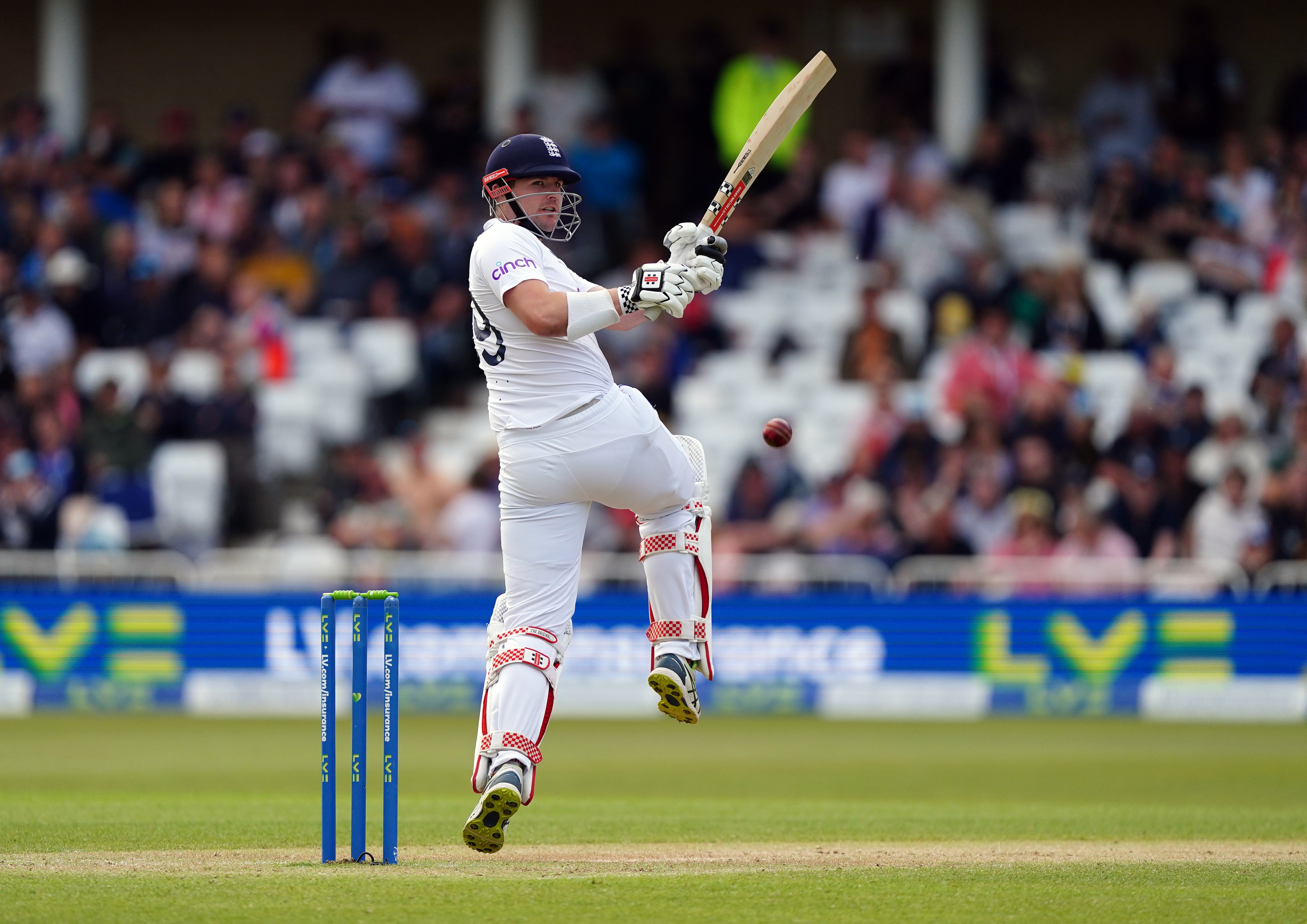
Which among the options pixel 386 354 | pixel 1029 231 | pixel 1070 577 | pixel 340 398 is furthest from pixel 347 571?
pixel 1029 231

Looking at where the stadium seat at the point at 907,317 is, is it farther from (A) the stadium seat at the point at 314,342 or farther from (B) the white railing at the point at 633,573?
(A) the stadium seat at the point at 314,342

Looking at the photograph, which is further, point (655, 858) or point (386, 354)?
point (386, 354)

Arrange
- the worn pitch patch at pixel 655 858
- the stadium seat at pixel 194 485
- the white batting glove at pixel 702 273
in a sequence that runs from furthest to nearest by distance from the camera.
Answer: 1. the stadium seat at pixel 194 485
2. the white batting glove at pixel 702 273
3. the worn pitch patch at pixel 655 858

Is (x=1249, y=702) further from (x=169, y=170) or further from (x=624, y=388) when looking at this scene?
(x=169, y=170)

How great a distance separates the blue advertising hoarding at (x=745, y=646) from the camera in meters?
13.9

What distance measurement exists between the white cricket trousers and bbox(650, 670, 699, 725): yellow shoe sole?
39cm

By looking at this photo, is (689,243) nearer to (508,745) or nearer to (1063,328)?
(508,745)

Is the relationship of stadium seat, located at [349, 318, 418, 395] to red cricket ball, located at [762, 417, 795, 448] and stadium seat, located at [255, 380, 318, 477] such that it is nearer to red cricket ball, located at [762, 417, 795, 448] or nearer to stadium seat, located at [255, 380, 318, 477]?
stadium seat, located at [255, 380, 318, 477]

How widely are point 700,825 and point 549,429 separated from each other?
218 cm

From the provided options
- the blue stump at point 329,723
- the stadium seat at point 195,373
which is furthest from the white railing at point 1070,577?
the blue stump at point 329,723

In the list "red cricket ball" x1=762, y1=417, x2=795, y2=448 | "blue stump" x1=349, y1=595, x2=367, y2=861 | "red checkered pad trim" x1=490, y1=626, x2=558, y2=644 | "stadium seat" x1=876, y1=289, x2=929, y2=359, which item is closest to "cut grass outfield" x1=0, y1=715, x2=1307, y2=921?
"blue stump" x1=349, y1=595, x2=367, y2=861

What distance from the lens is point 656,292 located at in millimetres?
6465

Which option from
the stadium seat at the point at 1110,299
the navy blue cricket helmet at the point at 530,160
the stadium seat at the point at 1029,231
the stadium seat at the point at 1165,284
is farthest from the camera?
the stadium seat at the point at 1029,231

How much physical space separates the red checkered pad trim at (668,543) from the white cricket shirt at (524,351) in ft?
2.00
